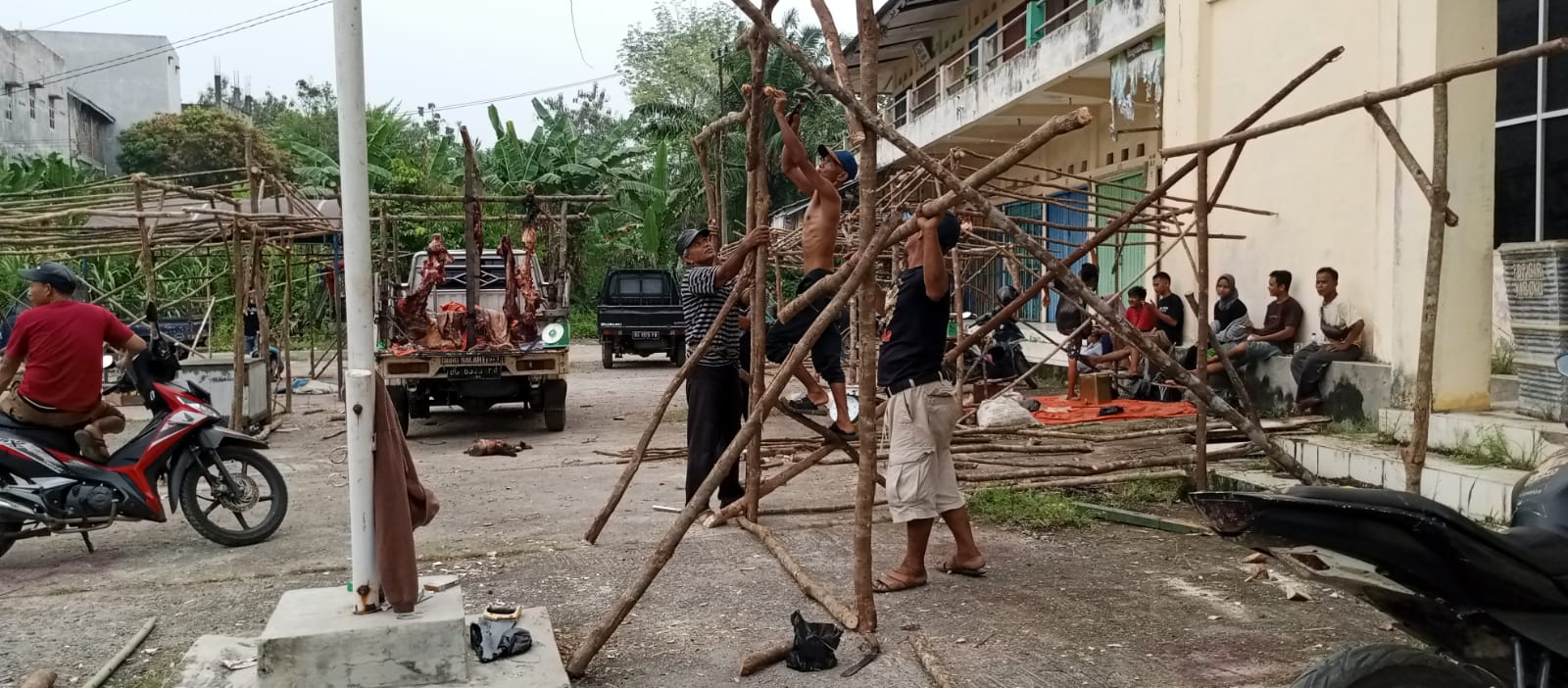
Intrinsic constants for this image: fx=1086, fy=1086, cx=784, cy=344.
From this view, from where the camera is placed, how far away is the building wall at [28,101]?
2941 cm

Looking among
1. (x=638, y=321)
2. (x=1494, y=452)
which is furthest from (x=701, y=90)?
(x=1494, y=452)

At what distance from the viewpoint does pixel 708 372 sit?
6582 millimetres

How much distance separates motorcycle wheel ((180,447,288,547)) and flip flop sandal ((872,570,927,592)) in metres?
3.63

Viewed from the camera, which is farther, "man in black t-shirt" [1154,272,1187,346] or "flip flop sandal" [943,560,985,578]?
"man in black t-shirt" [1154,272,1187,346]

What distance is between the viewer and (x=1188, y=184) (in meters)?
11.2

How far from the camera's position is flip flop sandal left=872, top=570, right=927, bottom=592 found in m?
4.93

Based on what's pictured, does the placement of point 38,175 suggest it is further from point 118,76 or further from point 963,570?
point 118,76

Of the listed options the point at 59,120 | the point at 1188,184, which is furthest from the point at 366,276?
the point at 59,120

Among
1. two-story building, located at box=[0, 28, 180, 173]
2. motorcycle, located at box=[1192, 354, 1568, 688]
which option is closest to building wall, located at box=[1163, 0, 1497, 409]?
motorcycle, located at box=[1192, 354, 1568, 688]

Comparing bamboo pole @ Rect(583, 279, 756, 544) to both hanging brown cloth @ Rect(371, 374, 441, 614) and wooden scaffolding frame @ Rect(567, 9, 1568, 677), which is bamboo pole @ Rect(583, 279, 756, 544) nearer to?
wooden scaffolding frame @ Rect(567, 9, 1568, 677)

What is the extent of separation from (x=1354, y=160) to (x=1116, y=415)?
121 inches

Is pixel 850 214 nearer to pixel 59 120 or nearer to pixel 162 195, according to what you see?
pixel 162 195

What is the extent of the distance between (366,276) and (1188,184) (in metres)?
9.51

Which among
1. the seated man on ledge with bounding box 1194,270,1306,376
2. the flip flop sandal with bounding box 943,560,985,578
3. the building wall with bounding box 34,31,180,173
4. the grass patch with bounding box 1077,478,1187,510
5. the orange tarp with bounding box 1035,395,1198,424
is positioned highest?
the building wall with bounding box 34,31,180,173
